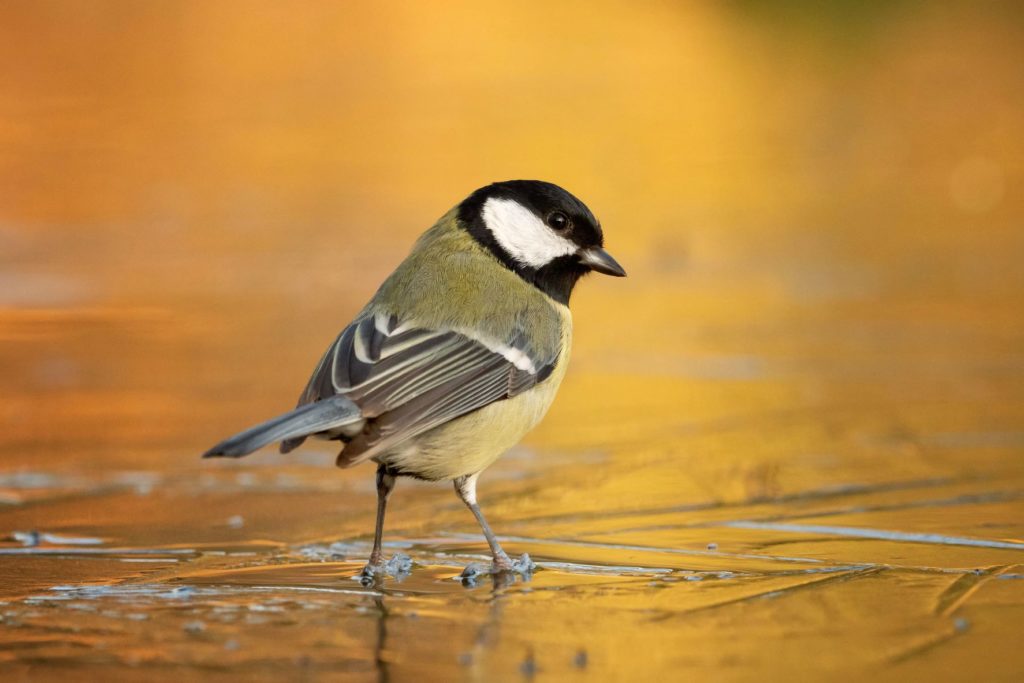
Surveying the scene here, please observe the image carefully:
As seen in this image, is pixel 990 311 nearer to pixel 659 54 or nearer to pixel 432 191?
pixel 432 191

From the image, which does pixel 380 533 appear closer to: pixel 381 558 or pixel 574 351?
pixel 381 558

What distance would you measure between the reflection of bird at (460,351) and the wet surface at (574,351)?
347 mm

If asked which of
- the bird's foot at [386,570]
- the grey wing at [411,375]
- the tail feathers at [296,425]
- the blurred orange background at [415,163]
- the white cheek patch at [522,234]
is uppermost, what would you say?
the blurred orange background at [415,163]

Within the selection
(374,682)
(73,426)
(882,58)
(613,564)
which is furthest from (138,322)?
(882,58)

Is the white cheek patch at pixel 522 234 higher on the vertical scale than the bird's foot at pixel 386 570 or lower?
higher

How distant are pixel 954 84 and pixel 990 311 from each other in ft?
24.3

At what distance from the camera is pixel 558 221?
17.0ft

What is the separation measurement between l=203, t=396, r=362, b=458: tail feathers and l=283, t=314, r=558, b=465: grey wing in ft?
0.16

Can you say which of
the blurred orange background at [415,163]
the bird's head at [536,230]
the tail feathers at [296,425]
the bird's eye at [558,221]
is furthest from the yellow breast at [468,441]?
the blurred orange background at [415,163]

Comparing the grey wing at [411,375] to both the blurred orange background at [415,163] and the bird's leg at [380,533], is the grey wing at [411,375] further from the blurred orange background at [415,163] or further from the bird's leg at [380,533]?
the blurred orange background at [415,163]

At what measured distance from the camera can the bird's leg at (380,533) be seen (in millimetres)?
4386

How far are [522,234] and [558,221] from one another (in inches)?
5.5

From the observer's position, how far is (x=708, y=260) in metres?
10.1

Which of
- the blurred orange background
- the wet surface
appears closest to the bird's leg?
the wet surface
